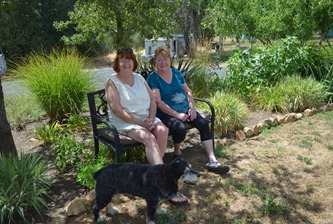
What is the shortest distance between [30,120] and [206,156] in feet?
9.45

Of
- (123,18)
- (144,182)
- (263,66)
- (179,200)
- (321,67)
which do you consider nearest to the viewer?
(144,182)

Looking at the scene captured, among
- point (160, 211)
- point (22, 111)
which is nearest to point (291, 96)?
point (160, 211)

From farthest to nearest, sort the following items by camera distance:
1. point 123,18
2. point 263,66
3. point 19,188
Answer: point 263,66 < point 123,18 < point 19,188

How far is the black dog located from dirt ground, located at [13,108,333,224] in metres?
0.27

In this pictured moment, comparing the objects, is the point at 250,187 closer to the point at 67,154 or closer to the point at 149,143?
the point at 149,143

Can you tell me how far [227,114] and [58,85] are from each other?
7.89 ft

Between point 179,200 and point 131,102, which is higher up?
point 131,102

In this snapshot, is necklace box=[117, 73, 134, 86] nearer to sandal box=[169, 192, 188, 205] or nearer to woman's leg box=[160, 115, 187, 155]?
woman's leg box=[160, 115, 187, 155]

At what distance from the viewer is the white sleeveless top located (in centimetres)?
312

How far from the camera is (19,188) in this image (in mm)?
2529

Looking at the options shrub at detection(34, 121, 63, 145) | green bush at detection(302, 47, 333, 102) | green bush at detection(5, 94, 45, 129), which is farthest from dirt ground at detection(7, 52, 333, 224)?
green bush at detection(302, 47, 333, 102)

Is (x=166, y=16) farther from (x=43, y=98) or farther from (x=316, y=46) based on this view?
(x=316, y=46)

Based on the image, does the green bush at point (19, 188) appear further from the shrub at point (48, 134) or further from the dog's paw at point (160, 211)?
the shrub at point (48, 134)

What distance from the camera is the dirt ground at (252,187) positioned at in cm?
269
